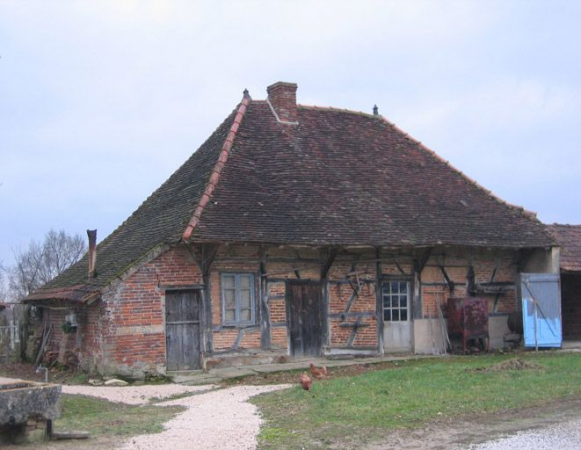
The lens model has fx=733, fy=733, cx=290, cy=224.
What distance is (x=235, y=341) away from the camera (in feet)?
55.6

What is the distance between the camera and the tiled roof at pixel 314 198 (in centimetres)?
1706

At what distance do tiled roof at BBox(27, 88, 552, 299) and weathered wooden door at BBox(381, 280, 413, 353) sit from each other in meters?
1.57

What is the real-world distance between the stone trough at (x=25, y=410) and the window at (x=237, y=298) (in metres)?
7.96

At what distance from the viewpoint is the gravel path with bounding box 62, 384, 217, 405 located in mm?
13234

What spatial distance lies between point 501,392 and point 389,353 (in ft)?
24.8

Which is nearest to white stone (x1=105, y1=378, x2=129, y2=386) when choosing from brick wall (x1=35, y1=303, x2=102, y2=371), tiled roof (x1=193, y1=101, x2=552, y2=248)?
brick wall (x1=35, y1=303, x2=102, y2=371)

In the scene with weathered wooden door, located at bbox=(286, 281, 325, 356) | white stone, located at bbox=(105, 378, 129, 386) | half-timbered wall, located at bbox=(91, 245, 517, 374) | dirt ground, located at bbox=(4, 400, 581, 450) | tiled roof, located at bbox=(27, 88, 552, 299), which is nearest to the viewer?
dirt ground, located at bbox=(4, 400, 581, 450)

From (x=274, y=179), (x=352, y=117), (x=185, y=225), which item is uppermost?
(x=352, y=117)

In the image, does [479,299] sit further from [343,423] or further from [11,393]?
[11,393]

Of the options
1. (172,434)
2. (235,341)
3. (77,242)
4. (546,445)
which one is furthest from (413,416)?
(77,242)

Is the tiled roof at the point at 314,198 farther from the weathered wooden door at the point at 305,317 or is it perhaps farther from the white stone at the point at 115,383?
the white stone at the point at 115,383

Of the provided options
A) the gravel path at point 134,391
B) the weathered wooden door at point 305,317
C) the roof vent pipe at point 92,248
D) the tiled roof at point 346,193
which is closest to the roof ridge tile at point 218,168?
the tiled roof at point 346,193

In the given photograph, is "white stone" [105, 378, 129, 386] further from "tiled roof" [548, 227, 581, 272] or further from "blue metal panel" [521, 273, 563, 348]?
"tiled roof" [548, 227, 581, 272]

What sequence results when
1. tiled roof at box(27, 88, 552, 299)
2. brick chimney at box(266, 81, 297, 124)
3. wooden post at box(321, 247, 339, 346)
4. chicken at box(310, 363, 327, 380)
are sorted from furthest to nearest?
1. brick chimney at box(266, 81, 297, 124)
2. wooden post at box(321, 247, 339, 346)
3. tiled roof at box(27, 88, 552, 299)
4. chicken at box(310, 363, 327, 380)
